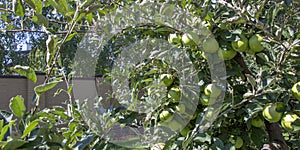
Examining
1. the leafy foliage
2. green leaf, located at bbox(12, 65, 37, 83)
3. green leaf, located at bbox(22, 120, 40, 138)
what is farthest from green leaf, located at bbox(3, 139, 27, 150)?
the leafy foliage

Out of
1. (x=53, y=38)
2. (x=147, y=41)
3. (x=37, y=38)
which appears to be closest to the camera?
(x=53, y=38)

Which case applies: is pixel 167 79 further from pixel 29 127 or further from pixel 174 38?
pixel 29 127

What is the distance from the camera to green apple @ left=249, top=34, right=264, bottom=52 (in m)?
0.86

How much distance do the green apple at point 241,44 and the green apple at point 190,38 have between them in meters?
0.10

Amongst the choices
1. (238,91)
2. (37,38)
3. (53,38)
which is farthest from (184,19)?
(37,38)

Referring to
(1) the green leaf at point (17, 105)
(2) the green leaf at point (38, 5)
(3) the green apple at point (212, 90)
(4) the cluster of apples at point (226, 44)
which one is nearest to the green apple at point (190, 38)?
(4) the cluster of apples at point (226, 44)

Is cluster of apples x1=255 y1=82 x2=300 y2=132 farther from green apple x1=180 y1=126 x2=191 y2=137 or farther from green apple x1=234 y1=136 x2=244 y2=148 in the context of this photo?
green apple x1=180 y1=126 x2=191 y2=137

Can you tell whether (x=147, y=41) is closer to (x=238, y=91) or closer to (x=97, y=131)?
(x=238, y=91)

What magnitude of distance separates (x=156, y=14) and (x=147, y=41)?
275 millimetres

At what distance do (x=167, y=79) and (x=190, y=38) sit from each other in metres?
0.20

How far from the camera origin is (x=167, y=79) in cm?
104

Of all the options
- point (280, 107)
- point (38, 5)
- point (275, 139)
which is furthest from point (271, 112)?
point (38, 5)

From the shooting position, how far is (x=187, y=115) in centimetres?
97

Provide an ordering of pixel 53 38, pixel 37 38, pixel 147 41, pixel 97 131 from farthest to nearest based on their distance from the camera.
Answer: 1. pixel 37 38
2. pixel 147 41
3. pixel 97 131
4. pixel 53 38
